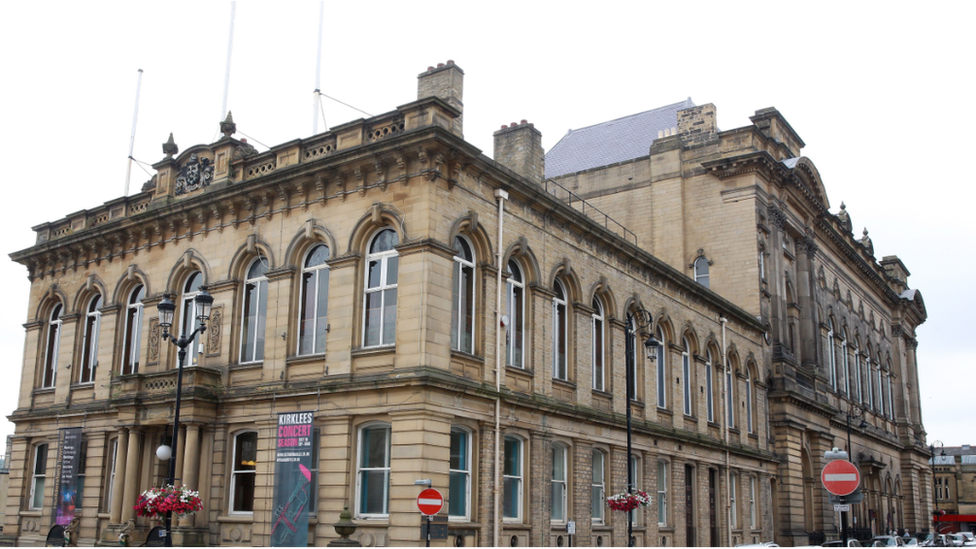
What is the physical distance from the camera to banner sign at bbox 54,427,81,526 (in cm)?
2605

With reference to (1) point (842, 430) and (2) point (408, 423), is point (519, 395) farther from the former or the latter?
(1) point (842, 430)

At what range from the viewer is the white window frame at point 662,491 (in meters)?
29.6

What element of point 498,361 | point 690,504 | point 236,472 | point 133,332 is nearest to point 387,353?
point 498,361

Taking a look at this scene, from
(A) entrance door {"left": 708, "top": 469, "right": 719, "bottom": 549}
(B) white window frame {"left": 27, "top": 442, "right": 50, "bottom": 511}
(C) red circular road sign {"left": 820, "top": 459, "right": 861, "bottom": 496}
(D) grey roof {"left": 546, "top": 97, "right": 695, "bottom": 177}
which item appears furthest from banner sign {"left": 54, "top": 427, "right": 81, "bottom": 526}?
(D) grey roof {"left": 546, "top": 97, "right": 695, "bottom": 177}

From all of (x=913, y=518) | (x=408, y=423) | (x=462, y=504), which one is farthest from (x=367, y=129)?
(x=913, y=518)

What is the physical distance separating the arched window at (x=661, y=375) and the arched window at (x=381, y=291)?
12.6 metres

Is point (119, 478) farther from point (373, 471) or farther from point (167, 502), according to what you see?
point (373, 471)

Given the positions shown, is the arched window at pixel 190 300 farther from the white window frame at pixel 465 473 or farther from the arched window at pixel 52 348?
the white window frame at pixel 465 473

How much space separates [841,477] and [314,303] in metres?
13.0

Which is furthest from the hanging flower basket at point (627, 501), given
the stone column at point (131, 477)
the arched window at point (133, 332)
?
the arched window at point (133, 332)

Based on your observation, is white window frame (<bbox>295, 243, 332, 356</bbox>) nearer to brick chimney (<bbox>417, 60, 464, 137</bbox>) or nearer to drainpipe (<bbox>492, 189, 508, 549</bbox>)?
drainpipe (<bbox>492, 189, 508, 549</bbox>)

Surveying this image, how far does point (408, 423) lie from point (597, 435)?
8.33 m

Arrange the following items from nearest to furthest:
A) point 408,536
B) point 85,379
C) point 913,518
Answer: point 408,536 < point 85,379 < point 913,518

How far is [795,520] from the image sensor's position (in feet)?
126
